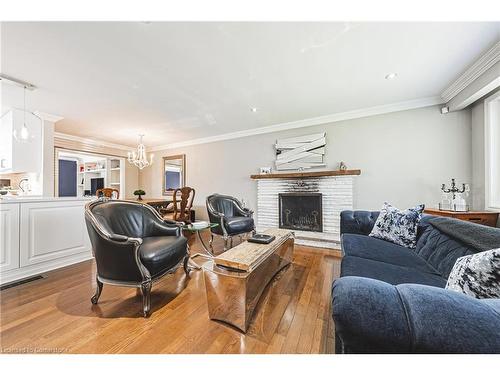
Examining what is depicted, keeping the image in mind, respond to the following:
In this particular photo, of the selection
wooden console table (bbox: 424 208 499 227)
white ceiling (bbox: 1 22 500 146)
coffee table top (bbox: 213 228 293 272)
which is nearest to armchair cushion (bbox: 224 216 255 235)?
coffee table top (bbox: 213 228 293 272)

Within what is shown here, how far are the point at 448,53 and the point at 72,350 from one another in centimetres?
382

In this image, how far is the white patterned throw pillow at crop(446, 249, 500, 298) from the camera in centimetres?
78

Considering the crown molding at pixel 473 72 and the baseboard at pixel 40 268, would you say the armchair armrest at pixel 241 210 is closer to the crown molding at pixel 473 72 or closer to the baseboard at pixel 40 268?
the baseboard at pixel 40 268

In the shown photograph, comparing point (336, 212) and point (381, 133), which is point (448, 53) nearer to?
point (381, 133)

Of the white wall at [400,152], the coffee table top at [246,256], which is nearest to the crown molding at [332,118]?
the white wall at [400,152]

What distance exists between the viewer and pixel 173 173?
554 cm

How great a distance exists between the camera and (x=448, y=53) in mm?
1884

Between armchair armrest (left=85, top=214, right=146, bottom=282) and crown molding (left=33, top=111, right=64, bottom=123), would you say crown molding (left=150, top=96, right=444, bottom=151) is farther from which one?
armchair armrest (left=85, top=214, right=146, bottom=282)

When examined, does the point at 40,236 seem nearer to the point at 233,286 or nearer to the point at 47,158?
the point at 47,158

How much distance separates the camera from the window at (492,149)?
2.35 metres

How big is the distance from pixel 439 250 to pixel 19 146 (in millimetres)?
5459

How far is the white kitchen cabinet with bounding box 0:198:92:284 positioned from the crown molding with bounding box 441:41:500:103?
4.89m

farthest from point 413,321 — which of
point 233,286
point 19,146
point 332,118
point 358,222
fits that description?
point 19,146
